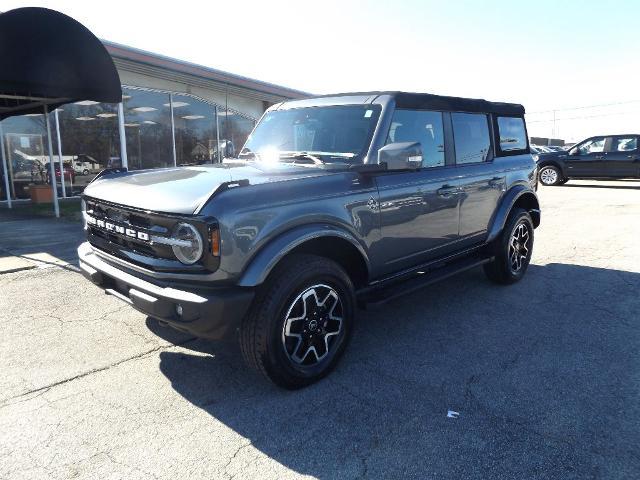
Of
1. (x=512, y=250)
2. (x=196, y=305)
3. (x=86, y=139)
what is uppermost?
(x=86, y=139)

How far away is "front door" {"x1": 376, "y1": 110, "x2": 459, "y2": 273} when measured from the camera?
368 cm

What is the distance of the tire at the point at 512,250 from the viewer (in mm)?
5207

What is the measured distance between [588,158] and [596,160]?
0.90 ft

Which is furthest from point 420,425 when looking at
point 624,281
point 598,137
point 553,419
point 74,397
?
point 598,137

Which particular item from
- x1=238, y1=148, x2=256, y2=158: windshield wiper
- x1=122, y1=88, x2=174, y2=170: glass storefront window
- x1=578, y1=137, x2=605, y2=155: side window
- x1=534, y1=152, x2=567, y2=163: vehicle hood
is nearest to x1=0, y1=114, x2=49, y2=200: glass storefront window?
x1=122, y1=88, x2=174, y2=170: glass storefront window

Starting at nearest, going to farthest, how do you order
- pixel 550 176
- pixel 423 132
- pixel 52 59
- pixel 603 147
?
pixel 423 132
pixel 52 59
pixel 603 147
pixel 550 176

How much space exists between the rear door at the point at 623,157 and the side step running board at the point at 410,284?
15.2 m

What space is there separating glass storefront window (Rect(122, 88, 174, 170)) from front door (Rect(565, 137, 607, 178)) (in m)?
14.9

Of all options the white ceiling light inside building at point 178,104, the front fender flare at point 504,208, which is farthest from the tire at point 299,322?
the white ceiling light inside building at point 178,104

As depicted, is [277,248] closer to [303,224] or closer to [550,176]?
[303,224]

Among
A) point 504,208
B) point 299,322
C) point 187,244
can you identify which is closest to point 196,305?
point 187,244

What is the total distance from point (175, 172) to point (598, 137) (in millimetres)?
18125

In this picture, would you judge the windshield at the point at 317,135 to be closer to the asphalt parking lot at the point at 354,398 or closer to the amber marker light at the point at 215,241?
the amber marker light at the point at 215,241

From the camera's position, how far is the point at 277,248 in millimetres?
2859
